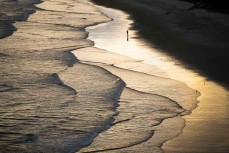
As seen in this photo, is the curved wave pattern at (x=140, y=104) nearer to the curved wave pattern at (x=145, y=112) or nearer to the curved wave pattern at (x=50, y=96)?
the curved wave pattern at (x=145, y=112)

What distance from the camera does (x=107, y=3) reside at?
3050 centimetres

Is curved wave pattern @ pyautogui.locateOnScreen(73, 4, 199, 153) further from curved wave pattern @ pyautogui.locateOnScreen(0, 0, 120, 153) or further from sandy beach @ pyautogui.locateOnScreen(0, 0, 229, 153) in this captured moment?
curved wave pattern @ pyautogui.locateOnScreen(0, 0, 120, 153)

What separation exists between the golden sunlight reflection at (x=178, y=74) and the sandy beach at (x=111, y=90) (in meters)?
0.02

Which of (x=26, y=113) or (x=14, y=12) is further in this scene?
(x=14, y=12)

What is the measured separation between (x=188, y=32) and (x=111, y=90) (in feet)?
26.6

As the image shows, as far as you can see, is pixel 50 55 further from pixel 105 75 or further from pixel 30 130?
pixel 30 130

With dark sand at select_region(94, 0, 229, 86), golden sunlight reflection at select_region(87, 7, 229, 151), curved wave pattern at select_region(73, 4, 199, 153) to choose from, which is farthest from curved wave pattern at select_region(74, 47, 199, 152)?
dark sand at select_region(94, 0, 229, 86)

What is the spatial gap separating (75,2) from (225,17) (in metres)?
12.2

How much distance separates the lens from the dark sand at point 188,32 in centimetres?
1296

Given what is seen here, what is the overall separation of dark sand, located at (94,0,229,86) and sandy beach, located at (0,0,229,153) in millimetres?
51

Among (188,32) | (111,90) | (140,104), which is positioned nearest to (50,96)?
(111,90)

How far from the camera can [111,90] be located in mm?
10203

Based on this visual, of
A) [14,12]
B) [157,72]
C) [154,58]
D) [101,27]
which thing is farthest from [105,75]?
[14,12]

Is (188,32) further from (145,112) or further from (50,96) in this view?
(145,112)
